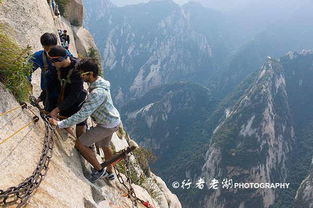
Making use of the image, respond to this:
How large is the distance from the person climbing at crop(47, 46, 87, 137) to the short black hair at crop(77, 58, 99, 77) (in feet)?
1.02

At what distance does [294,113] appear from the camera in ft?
626

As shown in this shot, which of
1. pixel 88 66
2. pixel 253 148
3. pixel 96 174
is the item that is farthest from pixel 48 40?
pixel 253 148

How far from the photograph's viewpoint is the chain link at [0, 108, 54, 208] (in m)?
6.03

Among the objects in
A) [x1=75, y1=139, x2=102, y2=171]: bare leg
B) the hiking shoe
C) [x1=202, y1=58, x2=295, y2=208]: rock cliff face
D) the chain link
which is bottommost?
[x1=202, y1=58, x2=295, y2=208]: rock cliff face

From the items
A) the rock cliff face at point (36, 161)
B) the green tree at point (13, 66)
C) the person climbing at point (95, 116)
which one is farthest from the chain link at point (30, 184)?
the green tree at point (13, 66)

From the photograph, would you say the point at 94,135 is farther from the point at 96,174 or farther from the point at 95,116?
the point at 96,174

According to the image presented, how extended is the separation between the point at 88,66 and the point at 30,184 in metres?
3.15

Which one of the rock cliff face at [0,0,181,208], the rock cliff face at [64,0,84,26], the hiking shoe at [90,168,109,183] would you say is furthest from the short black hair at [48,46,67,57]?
the rock cliff face at [64,0,84,26]

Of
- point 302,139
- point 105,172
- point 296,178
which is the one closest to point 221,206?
point 296,178

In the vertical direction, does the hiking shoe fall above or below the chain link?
below

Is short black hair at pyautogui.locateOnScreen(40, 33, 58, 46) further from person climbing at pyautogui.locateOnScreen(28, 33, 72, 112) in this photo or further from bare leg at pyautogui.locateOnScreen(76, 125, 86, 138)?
bare leg at pyautogui.locateOnScreen(76, 125, 86, 138)

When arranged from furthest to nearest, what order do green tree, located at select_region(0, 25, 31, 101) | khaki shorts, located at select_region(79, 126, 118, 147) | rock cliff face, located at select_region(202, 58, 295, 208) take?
rock cliff face, located at select_region(202, 58, 295, 208), khaki shorts, located at select_region(79, 126, 118, 147), green tree, located at select_region(0, 25, 31, 101)

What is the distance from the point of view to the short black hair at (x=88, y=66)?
8383 millimetres

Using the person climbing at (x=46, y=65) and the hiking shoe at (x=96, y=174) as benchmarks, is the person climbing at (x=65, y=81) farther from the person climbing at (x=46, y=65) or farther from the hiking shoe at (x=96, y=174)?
the hiking shoe at (x=96, y=174)
